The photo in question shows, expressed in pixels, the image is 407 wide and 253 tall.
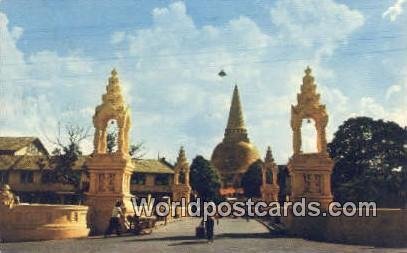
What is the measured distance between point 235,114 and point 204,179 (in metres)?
36.9

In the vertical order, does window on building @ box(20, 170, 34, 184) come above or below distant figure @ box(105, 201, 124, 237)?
above

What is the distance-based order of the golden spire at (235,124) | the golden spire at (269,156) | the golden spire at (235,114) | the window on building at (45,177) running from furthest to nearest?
the golden spire at (235,114)
the golden spire at (235,124)
the window on building at (45,177)
the golden spire at (269,156)

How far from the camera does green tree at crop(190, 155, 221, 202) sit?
232 feet

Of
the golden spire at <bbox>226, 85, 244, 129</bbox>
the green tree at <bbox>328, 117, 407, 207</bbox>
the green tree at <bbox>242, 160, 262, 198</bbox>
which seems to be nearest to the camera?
the green tree at <bbox>328, 117, 407, 207</bbox>

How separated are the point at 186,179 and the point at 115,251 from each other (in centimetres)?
3653

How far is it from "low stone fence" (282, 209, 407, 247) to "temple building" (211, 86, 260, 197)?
6456 centimetres

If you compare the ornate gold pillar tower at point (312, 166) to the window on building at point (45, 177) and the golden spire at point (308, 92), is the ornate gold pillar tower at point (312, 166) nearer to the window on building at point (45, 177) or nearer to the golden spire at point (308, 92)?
the golden spire at point (308, 92)

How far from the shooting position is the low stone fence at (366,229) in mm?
17953

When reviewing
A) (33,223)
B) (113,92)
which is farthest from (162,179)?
(33,223)

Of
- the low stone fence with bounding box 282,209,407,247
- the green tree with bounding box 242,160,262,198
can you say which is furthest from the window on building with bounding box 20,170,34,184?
the low stone fence with bounding box 282,209,407,247

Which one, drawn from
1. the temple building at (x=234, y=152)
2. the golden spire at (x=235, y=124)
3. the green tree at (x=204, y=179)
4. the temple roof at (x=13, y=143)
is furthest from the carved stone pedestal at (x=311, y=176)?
the golden spire at (x=235, y=124)

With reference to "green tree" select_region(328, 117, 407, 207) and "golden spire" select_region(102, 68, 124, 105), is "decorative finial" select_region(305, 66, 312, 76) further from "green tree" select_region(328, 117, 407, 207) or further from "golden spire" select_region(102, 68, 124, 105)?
"green tree" select_region(328, 117, 407, 207)

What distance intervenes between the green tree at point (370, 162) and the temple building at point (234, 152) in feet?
125

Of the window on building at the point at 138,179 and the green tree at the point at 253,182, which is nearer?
the window on building at the point at 138,179
